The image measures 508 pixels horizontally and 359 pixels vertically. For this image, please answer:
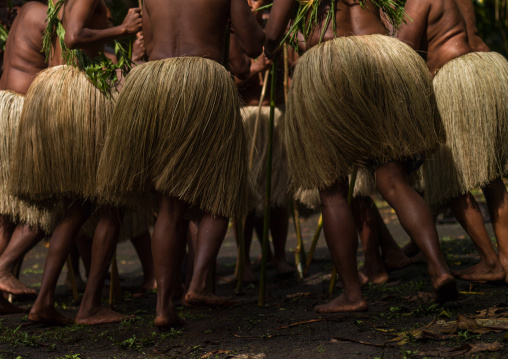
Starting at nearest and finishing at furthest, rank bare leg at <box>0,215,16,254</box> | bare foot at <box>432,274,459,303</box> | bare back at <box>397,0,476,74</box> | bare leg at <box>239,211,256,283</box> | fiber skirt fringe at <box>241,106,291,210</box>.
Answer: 1. bare foot at <box>432,274,459,303</box>
2. bare back at <box>397,0,476,74</box>
3. bare leg at <box>0,215,16,254</box>
4. fiber skirt fringe at <box>241,106,291,210</box>
5. bare leg at <box>239,211,256,283</box>

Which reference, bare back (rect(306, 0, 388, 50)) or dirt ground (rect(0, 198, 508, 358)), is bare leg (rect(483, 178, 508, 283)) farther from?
bare back (rect(306, 0, 388, 50))

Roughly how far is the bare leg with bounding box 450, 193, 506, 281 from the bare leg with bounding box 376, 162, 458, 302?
0.75m

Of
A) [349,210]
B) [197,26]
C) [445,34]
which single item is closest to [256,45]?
[197,26]

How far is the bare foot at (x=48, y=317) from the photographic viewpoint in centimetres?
316

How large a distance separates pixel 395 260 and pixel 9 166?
2568 mm

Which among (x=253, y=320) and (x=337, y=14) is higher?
(x=337, y=14)

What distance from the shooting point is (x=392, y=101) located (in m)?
2.87

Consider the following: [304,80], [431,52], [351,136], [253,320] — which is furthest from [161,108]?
[431,52]

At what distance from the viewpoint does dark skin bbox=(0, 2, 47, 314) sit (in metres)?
3.77

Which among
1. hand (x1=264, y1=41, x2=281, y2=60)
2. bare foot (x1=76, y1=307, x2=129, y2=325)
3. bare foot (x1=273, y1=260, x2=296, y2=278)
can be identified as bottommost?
bare foot (x1=273, y1=260, x2=296, y2=278)

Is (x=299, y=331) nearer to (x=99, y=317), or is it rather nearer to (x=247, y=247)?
(x=99, y=317)

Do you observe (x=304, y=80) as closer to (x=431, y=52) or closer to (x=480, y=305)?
(x=431, y=52)

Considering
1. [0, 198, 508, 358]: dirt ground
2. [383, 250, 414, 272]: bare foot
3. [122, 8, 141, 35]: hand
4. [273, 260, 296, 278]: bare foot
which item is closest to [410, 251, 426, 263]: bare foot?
[383, 250, 414, 272]: bare foot

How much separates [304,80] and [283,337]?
1.19m
